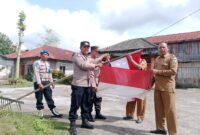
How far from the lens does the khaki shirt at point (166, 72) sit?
6.17 m

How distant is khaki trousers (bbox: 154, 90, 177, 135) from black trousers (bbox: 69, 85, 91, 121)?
151 cm

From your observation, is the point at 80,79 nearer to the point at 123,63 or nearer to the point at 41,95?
the point at 123,63

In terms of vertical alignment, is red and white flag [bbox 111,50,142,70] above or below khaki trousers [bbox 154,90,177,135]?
above

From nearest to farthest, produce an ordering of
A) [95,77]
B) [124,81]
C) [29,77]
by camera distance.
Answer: [124,81] < [95,77] < [29,77]

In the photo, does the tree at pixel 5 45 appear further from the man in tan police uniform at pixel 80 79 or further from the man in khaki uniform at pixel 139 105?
the man in tan police uniform at pixel 80 79

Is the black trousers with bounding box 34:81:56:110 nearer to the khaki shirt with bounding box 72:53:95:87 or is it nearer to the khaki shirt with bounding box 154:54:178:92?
the khaki shirt with bounding box 72:53:95:87

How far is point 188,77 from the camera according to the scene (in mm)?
27094

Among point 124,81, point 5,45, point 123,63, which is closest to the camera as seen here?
point 124,81

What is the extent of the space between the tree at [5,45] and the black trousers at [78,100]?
69324 millimetres

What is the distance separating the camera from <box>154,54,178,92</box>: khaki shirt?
6.17 meters

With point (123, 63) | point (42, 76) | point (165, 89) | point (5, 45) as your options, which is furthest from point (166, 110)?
point (5, 45)

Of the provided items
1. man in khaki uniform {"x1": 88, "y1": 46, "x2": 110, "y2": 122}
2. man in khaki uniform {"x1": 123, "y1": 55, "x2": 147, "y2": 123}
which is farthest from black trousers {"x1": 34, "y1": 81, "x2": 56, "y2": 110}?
man in khaki uniform {"x1": 123, "y1": 55, "x2": 147, "y2": 123}

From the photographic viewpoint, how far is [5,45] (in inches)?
2980

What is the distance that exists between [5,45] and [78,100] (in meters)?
73.2
